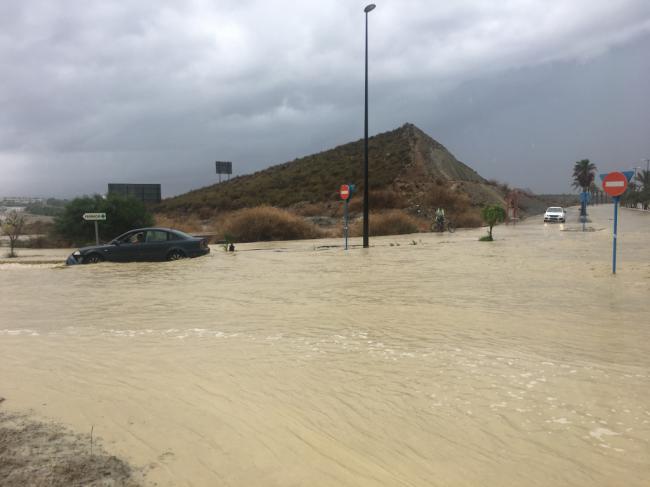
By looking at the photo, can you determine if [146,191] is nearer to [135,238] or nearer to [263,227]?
[263,227]

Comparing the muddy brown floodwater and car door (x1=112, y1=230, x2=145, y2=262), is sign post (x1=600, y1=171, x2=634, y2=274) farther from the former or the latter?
car door (x1=112, y1=230, x2=145, y2=262)

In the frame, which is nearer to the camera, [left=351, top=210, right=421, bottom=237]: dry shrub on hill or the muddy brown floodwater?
the muddy brown floodwater

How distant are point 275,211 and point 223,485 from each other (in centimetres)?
3180

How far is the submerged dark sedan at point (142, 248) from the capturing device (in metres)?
17.7

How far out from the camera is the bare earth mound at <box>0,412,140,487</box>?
332 cm

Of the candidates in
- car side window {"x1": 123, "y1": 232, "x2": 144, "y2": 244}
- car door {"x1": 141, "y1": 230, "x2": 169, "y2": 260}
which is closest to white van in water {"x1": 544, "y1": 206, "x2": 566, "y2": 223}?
car door {"x1": 141, "y1": 230, "x2": 169, "y2": 260}

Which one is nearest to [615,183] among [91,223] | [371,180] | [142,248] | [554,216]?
[142,248]

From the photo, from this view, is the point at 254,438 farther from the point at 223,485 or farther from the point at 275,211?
the point at 275,211

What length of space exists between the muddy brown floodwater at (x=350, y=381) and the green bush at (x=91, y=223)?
20.2 metres

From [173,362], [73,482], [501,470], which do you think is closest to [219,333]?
[173,362]

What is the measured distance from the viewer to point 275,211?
114 feet

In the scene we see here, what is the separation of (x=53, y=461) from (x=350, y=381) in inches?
110

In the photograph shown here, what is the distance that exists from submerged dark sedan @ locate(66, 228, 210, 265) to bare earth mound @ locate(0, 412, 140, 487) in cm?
1410

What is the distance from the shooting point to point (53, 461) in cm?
358
